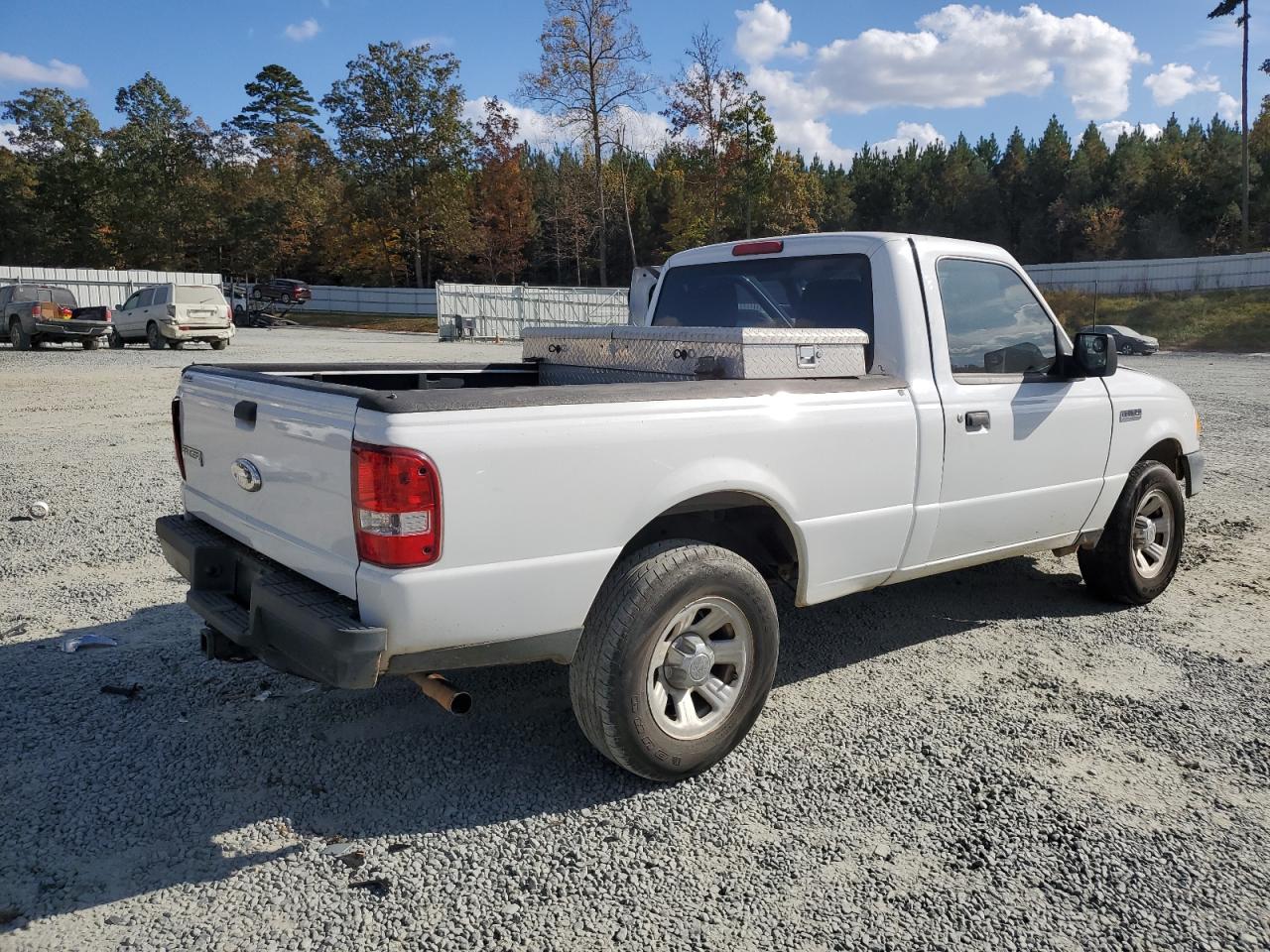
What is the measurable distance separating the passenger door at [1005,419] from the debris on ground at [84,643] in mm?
3990

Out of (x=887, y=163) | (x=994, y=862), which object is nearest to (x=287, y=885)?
(x=994, y=862)

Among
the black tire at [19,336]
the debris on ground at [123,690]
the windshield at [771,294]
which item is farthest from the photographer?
the black tire at [19,336]

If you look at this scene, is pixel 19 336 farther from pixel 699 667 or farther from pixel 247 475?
pixel 699 667

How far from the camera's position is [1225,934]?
2623 mm

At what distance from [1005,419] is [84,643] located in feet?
14.9

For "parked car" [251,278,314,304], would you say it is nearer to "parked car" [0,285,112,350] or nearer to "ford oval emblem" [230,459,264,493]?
"parked car" [0,285,112,350]

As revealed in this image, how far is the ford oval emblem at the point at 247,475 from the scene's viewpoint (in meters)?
3.32

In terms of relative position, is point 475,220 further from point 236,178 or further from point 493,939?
point 493,939

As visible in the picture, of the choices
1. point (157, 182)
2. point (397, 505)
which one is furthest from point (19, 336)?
point (157, 182)

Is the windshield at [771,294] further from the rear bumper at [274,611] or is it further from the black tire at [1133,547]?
the rear bumper at [274,611]

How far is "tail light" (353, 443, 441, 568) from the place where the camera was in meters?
2.69

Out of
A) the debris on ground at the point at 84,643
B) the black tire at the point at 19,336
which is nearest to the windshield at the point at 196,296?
the black tire at the point at 19,336

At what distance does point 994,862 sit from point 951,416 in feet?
6.28

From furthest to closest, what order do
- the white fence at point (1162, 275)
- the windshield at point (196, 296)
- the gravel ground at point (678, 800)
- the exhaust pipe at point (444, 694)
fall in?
the white fence at point (1162, 275) < the windshield at point (196, 296) < the exhaust pipe at point (444, 694) < the gravel ground at point (678, 800)
